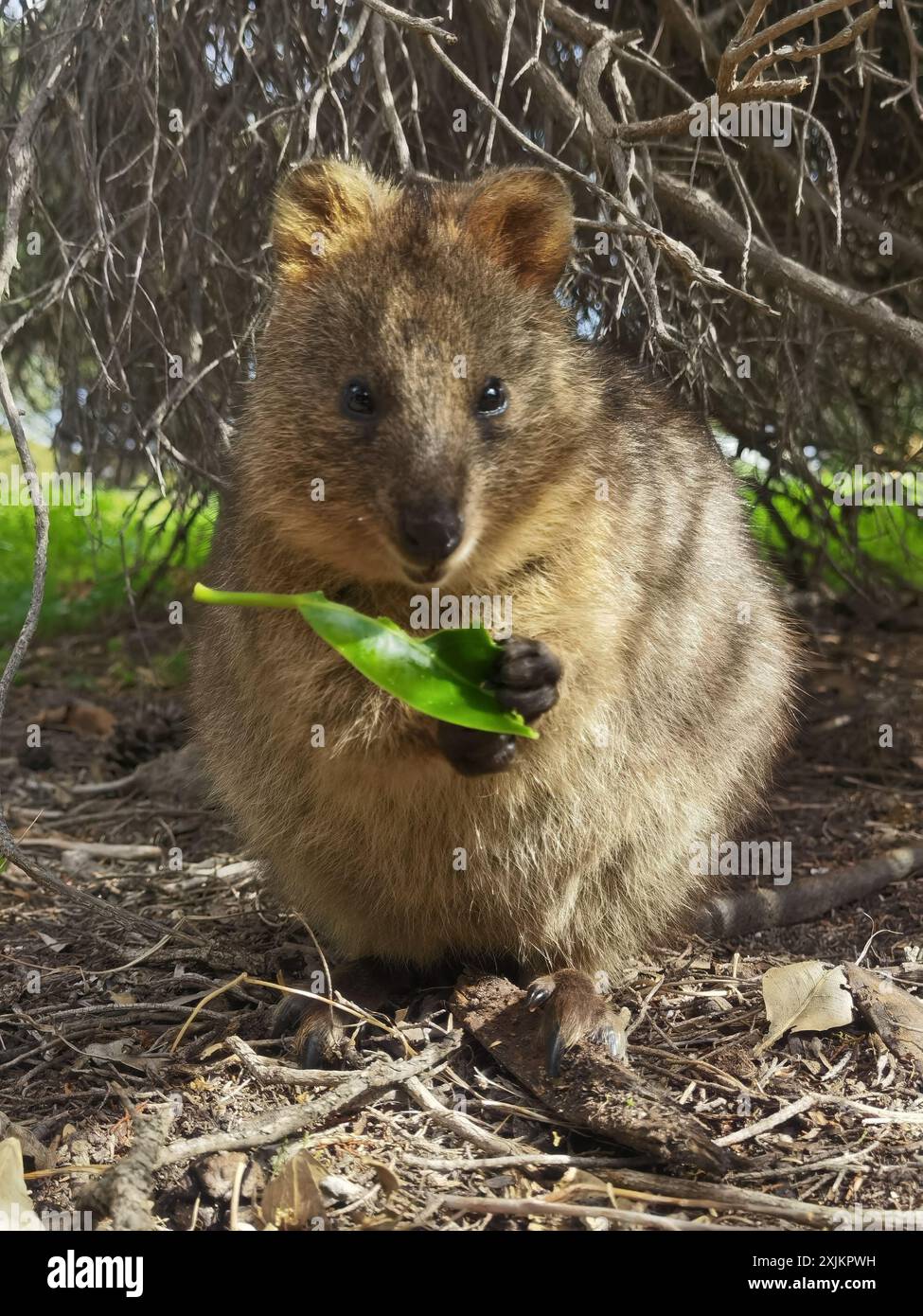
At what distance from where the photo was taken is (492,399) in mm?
3467

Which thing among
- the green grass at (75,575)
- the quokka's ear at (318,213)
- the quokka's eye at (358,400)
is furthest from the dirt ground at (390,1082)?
the green grass at (75,575)

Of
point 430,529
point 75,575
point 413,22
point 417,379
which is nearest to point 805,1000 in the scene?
point 430,529

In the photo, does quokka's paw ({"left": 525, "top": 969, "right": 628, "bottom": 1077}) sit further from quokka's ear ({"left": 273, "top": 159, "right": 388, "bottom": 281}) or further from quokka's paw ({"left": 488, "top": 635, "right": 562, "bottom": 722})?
quokka's ear ({"left": 273, "top": 159, "right": 388, "bottom": 281})

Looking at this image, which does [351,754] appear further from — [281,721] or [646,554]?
[646,554]

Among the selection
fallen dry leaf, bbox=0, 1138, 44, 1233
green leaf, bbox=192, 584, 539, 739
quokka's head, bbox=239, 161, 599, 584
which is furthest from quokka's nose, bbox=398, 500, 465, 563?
fallen dry leaf, bbox=0, 1138, 44, 1233

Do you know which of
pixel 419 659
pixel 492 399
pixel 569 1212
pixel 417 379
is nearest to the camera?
pixel 569 1212

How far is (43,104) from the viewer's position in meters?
4.30

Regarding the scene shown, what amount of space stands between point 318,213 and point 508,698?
1.59 meters

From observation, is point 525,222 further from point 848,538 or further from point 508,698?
point 848,538

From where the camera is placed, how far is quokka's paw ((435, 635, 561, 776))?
3279mm

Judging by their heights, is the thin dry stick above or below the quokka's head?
below

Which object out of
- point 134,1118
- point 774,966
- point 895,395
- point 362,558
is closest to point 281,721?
point 362,558

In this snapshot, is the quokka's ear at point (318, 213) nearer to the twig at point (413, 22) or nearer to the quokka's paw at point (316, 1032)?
the twig at point (413, 22)

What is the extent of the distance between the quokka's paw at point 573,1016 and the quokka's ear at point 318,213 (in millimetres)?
2199
